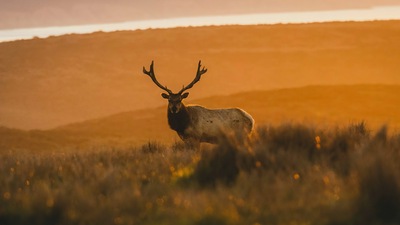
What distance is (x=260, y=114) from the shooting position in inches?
1599

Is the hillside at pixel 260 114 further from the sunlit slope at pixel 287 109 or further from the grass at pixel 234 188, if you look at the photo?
the grass at pixel 234 188

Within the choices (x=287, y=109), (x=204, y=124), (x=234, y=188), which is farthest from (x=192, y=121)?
(x=287, y=109)

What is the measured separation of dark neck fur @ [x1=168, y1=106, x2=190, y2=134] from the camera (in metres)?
15.2

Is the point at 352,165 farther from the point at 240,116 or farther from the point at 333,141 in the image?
the point at 240,116

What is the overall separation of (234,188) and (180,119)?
7586 mm

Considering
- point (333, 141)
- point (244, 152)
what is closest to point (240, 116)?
point (333, 141)

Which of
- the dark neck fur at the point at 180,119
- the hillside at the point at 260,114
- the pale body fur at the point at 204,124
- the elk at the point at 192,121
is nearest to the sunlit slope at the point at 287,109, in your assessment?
the hillside at the point at 260,114

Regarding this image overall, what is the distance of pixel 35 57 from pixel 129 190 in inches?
2541

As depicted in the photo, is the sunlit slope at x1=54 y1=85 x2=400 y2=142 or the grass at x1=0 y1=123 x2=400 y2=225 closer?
the grass at x1=0 y1=123 x2=400 y2=225

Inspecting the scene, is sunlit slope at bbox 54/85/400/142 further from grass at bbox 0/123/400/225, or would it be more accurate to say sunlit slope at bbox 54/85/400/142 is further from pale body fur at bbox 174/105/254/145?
grass at bbox 0/123/400/225

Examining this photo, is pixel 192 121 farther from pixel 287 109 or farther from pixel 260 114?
pixel 287 109

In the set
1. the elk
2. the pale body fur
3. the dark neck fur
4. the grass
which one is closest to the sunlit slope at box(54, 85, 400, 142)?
the pale body fur

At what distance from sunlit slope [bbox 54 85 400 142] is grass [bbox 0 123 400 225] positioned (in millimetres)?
25133

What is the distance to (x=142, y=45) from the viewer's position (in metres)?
71.8
